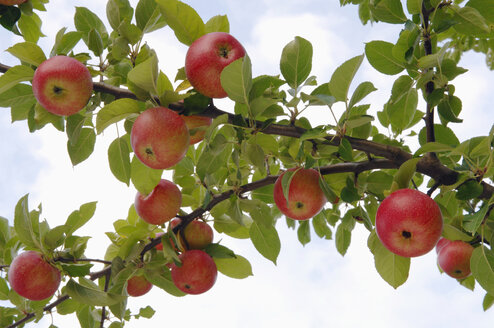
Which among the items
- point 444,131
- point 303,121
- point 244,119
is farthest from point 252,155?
point 444,131

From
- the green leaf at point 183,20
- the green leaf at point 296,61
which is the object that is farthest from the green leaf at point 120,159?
the green leaf at point 296,61

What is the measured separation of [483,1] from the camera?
5.98 ft

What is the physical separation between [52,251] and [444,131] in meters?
1.97

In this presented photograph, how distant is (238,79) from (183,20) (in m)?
0.36

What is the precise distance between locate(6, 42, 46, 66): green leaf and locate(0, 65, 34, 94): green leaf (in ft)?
0.17

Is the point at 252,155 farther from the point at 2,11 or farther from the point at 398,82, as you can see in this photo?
the point at 2,11

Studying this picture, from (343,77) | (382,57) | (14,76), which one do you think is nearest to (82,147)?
(14,76)

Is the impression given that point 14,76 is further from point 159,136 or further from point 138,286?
point 138,286

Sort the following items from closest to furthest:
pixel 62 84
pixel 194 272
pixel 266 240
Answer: pixel 62 84, pixel 194 272, pixel 266 240

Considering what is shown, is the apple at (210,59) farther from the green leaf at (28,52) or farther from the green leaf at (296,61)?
the green leaf at (28,52)

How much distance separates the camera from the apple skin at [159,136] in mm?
1504

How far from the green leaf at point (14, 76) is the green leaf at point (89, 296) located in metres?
0.91

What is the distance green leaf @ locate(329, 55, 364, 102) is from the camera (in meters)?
1.57

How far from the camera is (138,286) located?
2.23 metres
